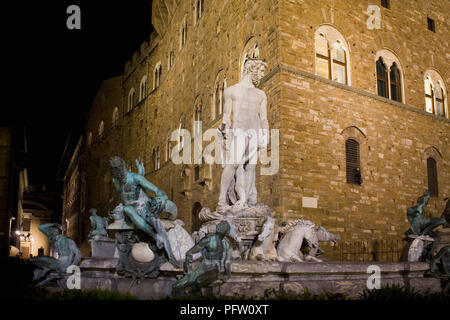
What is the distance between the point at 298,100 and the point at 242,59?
11.2 ft

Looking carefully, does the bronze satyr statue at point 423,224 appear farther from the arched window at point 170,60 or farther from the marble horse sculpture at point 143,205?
the arched window at point 170,60

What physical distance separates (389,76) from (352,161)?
4.05 metres

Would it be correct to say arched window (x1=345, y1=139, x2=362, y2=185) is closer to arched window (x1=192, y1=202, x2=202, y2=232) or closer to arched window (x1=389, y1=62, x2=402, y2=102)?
arched window (x1=389, y1=62, x2=402, y2=102)

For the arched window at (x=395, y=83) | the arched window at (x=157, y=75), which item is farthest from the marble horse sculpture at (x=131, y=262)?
the arched window at (x=157, y=75)

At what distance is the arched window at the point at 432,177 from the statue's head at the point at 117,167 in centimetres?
1429

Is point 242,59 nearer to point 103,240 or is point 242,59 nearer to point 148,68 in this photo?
point 103,240

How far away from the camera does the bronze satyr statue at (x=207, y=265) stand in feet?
16.6

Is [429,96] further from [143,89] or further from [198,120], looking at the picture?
[143,89]

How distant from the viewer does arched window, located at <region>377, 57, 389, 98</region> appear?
16.6 meters

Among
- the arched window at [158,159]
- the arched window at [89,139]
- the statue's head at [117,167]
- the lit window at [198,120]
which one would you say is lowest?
the statue's head at [117,167]

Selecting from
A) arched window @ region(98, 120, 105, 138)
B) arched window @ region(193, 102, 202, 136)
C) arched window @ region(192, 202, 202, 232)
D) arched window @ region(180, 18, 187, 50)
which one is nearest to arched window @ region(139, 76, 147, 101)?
arched window @ region(180, 18, 187, 50)

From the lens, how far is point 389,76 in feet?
55.5

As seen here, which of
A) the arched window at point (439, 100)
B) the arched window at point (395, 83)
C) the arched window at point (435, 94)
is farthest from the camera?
the arched window at point (439, 100)

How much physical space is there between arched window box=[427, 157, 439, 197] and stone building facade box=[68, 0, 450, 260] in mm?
40
